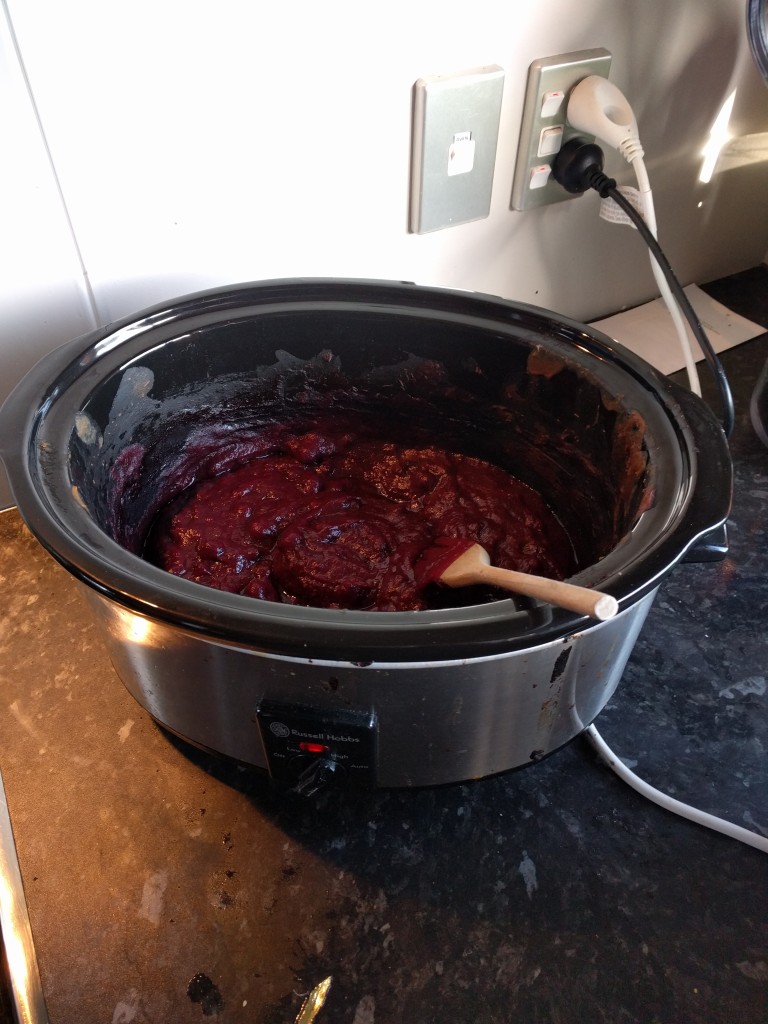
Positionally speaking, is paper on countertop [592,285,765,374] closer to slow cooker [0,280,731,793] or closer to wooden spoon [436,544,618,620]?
slow cooker [0,280,731,793]

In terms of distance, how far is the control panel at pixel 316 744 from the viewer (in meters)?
0.57

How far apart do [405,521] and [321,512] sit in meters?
0.10

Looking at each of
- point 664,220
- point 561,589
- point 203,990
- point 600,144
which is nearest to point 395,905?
point 203,990

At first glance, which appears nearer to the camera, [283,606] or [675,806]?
[283,606]

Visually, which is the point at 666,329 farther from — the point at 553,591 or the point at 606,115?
the point at 553,591

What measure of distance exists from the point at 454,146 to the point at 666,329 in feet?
1.68

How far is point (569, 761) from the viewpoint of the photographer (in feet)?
2.47

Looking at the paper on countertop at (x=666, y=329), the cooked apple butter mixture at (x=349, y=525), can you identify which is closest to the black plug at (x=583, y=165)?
the paper on countertop at (x=666, y=329)

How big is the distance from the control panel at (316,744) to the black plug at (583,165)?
2.63ft

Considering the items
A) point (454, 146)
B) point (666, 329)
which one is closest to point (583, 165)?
point (454, 146)

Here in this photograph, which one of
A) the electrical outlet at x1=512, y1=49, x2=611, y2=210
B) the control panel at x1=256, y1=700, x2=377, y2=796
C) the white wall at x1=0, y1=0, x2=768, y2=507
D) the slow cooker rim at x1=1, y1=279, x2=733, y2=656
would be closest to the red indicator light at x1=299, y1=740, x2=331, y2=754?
the control panel at x1=256, y1=700, x2=377, y2=796

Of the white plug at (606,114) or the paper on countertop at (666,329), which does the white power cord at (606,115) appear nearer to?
the white plug at (606,114)

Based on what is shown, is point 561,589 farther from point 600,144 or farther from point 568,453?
point 600,144

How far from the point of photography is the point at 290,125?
85 cm
